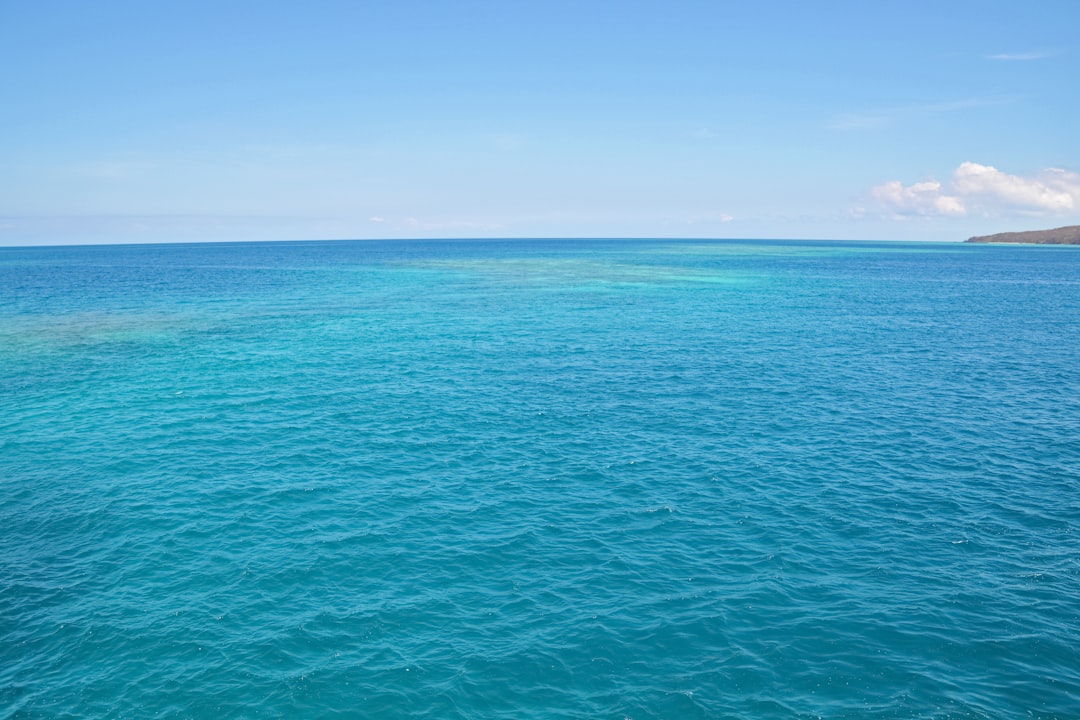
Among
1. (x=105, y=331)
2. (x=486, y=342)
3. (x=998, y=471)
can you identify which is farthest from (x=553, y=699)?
(x=105, y=331)

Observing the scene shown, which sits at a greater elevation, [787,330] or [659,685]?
[787,330]

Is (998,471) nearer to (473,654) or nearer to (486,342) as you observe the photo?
(473,654)

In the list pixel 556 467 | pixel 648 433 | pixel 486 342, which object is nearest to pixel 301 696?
pixel 556 467

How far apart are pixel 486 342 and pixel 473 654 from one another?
5726cm

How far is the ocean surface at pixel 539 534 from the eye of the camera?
75.3 ft

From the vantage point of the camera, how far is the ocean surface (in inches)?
903

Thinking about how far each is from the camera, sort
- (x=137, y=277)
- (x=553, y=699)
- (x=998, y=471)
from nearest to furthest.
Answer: (x=553, y=699)
(x=998, y=471)
(x=137, y=277)

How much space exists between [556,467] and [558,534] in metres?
8.44

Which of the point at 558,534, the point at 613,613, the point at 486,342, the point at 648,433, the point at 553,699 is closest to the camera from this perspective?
the point at 553,699

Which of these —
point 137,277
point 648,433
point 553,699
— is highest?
point 137,277

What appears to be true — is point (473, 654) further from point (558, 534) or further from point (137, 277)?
point (137, 277)

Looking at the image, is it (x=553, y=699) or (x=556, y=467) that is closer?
(x=553, y=699)

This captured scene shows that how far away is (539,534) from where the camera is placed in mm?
33031

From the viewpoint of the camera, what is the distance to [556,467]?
135ft
